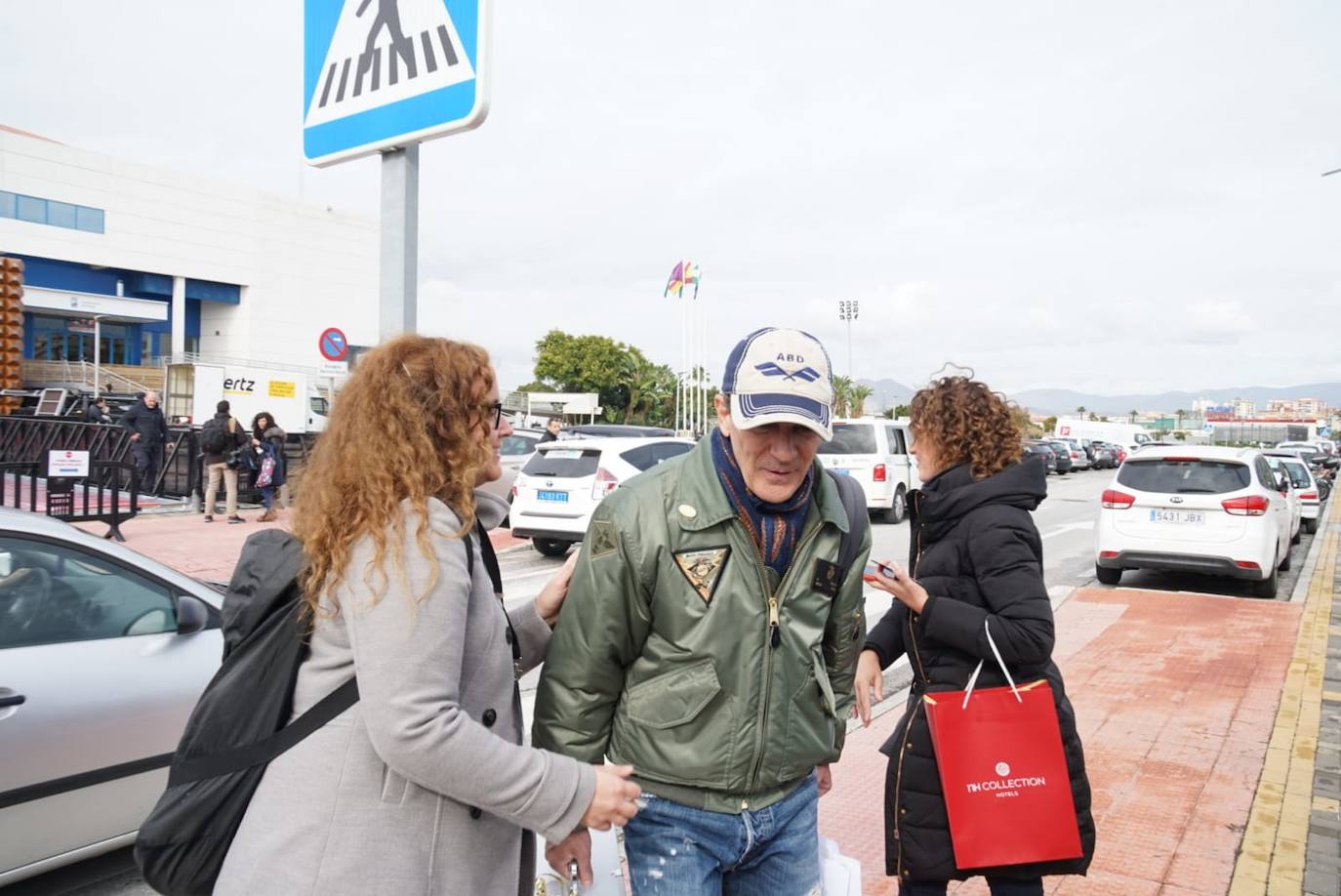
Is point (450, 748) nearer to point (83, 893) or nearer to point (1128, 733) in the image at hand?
point (83, 893)

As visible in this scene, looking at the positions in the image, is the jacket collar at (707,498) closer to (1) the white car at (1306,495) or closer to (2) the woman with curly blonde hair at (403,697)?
(2) the woman with curly blonde hair at (403,697)

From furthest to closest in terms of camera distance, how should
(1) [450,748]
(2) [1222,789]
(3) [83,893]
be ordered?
(2) [1222,789] < (3) [83,893] < (1) [450,748]

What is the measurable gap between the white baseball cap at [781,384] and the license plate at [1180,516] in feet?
32.6

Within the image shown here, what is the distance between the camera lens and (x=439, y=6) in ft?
8.87

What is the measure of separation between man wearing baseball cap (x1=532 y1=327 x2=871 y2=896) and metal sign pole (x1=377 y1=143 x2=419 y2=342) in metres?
1.16

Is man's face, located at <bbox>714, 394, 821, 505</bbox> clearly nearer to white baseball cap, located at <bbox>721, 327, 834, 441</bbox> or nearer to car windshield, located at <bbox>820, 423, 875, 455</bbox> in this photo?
white baseball cap, located at <bbox>721, 327, 834, 441</bbox>

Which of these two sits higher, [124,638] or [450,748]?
[450,748]

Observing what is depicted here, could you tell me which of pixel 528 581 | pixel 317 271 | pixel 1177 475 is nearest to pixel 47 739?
pixel 528 581

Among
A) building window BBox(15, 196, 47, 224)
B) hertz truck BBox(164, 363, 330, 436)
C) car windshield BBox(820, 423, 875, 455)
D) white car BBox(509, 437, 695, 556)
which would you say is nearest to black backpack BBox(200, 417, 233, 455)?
white car BBox(509, 437, 695, 556)

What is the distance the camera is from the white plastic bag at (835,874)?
2.13 m

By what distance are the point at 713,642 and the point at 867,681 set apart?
3.51 ft

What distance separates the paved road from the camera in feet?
11.6

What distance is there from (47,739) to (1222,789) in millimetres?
5068

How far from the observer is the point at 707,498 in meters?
1.90
